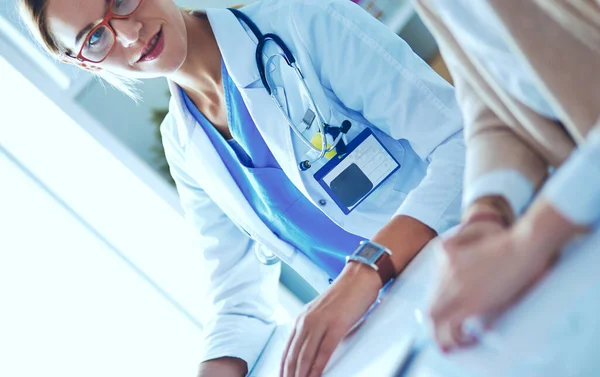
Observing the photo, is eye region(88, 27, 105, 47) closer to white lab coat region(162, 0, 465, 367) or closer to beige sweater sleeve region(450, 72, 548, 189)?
white lab coat region(162, 0, 465, 367)

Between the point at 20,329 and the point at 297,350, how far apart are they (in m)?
1.40

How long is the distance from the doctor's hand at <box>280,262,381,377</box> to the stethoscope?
0.32 m

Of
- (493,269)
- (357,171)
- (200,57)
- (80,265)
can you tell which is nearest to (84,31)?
(200,57)

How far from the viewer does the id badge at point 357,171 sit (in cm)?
104

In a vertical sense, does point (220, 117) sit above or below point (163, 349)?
above

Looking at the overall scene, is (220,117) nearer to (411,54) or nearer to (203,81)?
(203,81)

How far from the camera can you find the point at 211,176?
4.03 feet

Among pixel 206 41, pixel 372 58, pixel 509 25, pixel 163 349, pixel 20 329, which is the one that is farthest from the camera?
pixel 163 349

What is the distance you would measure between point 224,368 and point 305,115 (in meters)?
0.48

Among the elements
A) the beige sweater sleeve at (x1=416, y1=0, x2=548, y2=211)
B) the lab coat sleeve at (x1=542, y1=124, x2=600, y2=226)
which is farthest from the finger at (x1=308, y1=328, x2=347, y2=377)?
the lab coat sleeve at (x1=542, y1=124, x2=600, y2=226)

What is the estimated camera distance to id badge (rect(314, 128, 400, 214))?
1.04m

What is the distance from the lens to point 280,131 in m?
1.08

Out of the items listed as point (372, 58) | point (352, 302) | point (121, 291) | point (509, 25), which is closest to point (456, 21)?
point (509, 25)

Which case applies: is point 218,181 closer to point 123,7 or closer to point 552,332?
point 123,7
